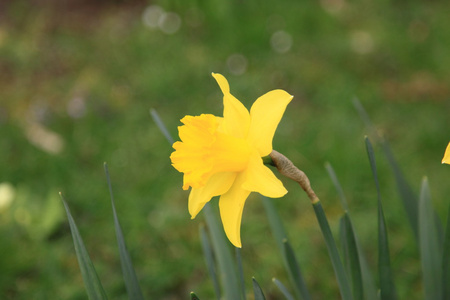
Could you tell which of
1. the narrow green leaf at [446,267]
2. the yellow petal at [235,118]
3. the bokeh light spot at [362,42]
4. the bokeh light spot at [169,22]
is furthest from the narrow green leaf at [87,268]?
the bokeh light spot at [169,22]

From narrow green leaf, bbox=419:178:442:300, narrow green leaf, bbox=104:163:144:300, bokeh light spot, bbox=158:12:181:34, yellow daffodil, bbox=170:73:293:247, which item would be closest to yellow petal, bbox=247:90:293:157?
yellow daffodil, bbox=170:73:293:247

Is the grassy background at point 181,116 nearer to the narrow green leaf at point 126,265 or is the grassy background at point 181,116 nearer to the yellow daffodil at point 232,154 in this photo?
the narrow green leaf at point 126,265

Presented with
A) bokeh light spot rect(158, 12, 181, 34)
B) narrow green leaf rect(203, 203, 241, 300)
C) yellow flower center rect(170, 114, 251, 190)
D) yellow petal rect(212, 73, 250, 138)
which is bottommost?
narrow green leaf rect(203, 203, 241, 300)

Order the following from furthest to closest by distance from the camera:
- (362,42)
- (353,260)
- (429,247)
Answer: (362,42) < (429,247) < (353,260)

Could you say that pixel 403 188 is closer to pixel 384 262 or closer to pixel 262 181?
pixel 384 262

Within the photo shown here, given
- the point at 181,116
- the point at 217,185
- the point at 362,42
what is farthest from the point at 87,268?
the point at 362,42

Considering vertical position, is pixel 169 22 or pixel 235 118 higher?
pixel 169 22

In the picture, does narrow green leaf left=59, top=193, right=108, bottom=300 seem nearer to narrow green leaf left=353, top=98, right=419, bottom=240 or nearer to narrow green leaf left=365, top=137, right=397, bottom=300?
narrow green leaf left=365, top=137, right=397, bottom=300
